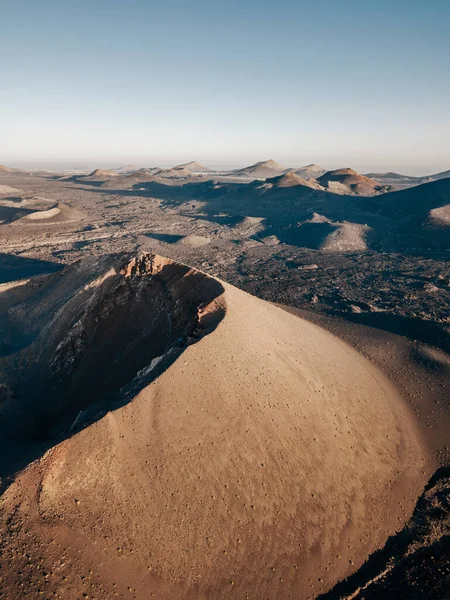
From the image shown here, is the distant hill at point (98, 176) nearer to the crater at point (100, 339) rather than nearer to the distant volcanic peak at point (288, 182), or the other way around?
the distant volcanic peak at point (288, 182)

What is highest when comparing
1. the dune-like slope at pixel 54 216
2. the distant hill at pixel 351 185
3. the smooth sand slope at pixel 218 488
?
the distant hill at pixel 351 185

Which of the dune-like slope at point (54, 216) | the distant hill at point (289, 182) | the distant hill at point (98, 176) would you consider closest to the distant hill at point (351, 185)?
the distant hill at point (289, 182)

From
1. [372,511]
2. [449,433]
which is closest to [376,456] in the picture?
[372,511]

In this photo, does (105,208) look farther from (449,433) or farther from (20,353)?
(449,433)

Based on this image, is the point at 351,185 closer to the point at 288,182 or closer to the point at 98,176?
the point at 288,182

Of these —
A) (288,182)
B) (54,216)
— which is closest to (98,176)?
(54,216)
